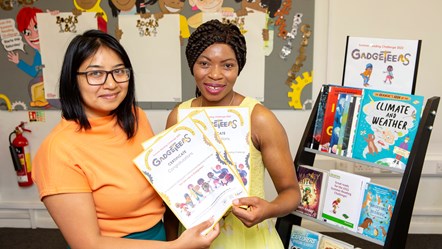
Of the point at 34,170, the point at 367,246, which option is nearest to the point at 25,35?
the point at 34,170

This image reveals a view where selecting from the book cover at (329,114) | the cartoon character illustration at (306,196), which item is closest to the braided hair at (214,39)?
the book cover at (329,114)

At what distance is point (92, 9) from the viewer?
300cm

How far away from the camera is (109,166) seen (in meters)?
1.14

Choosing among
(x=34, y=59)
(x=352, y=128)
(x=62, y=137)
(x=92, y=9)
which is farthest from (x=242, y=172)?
(x=34, y=59)

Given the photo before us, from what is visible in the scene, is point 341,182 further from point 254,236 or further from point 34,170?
point 34,170

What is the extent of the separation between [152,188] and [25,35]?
100.0 inches

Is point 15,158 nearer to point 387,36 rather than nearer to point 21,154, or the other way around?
point 21,154

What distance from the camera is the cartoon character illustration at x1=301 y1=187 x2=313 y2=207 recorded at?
191cm

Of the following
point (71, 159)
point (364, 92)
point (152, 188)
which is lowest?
point (152, 188)

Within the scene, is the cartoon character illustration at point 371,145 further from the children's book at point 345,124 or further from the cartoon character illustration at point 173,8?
the cartoon character illustration at point 173,8

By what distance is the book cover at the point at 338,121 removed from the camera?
179cm

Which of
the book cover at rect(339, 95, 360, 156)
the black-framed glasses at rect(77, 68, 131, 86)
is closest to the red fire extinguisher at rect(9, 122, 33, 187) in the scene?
the black-framed glasses at rect(77, 68, 131, 86)

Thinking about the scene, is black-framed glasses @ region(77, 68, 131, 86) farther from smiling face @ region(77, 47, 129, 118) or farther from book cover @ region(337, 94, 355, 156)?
book cover @ region(337, 94, 355, 156)

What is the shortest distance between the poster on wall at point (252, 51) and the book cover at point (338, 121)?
123 cm
